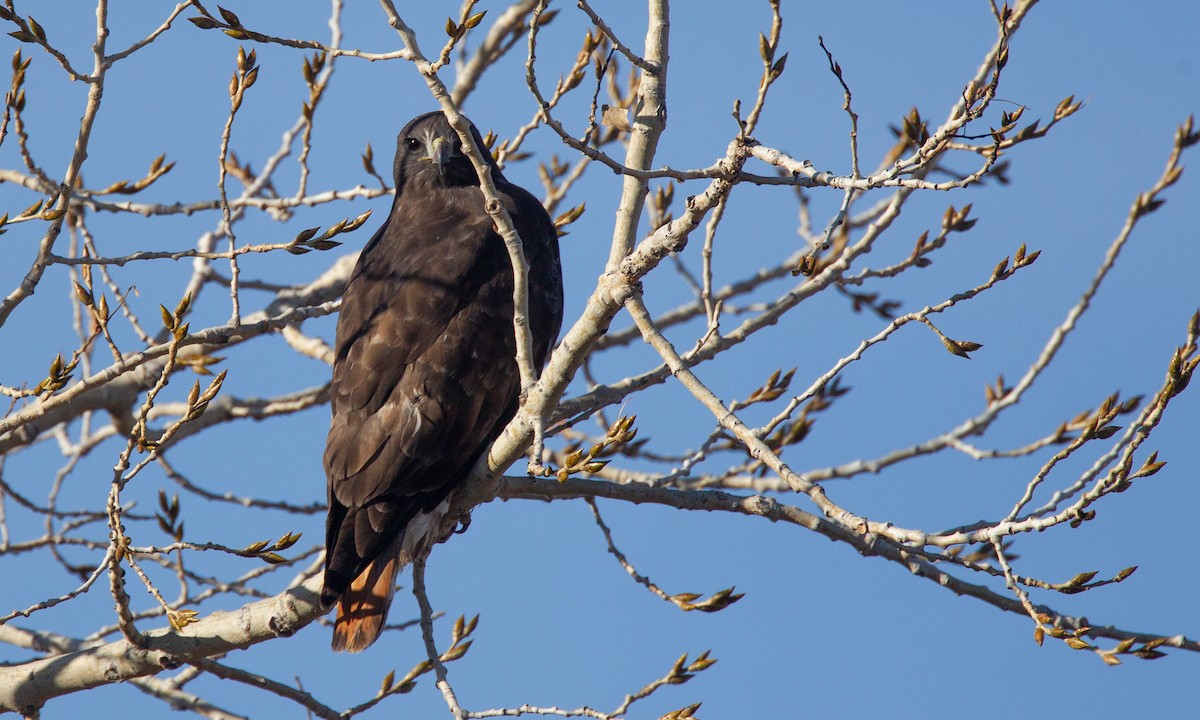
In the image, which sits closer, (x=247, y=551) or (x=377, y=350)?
(x=247, y=551)

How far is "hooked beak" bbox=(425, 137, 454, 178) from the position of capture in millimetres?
5707

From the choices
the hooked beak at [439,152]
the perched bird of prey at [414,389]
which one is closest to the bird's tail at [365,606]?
the perched bird of prey at [414,389]

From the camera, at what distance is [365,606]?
14.9 ft

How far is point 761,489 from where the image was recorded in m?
5.80

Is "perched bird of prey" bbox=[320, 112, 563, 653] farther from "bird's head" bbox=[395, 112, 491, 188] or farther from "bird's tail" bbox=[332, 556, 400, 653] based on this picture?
"bird's head" bbox=[395, 112, 491, 188]

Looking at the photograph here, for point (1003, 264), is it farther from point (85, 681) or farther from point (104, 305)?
point (85, 681)

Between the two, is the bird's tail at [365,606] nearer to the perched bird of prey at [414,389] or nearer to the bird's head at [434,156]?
the perched bird of prey at [414,389]

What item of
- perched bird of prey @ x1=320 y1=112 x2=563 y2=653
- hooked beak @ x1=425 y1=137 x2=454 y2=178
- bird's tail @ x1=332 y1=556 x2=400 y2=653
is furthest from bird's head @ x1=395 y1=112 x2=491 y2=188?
bird's tail @ x1=332 y1=556 x2=400 y2=653

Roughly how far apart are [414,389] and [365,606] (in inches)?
34.1

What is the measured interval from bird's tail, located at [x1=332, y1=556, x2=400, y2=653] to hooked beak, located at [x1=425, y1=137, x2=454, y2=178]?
6.74ft

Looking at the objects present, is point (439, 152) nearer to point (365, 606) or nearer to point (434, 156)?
point (434, 156)

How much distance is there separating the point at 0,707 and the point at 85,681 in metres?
0.34

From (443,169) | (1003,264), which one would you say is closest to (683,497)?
(1003,264)

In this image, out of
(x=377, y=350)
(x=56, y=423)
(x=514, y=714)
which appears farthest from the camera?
(x=56, y=423)
